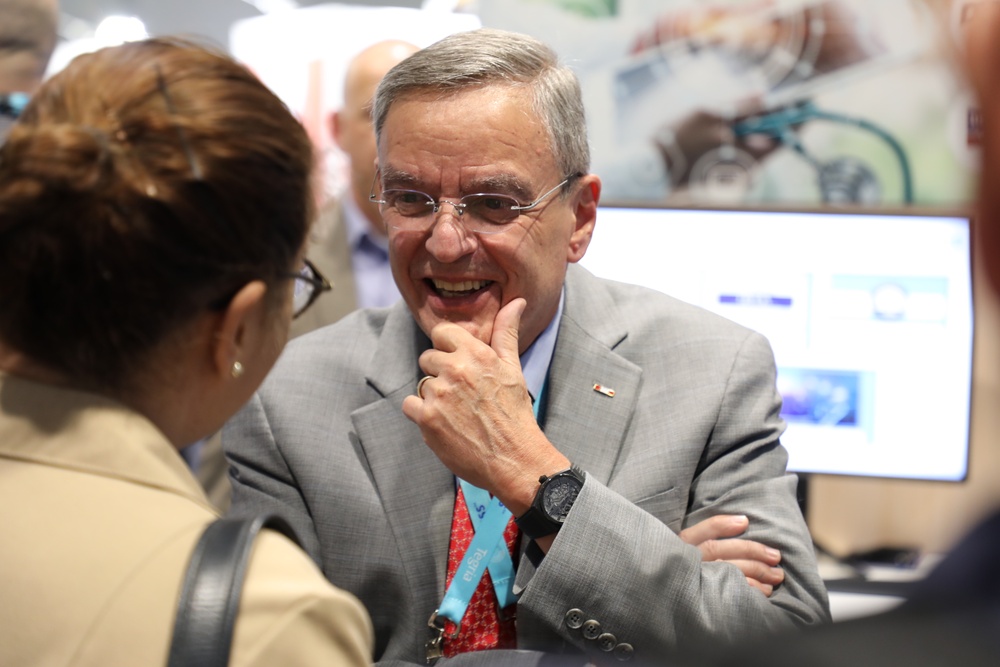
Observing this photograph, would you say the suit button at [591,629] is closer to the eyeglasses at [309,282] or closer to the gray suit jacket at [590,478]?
the gray suit jacket at [590,478]

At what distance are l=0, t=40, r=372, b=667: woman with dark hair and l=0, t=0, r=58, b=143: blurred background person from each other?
1630 mm

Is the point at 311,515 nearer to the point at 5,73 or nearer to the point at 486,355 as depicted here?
the point at 486,355

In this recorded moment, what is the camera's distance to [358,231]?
3.27m

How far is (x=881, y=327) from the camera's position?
2508mm

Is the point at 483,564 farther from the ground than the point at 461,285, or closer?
closer

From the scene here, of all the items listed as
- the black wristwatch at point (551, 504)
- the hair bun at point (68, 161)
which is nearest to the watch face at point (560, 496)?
the black wristwatch at point (551, 504)

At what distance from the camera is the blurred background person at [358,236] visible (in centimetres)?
314

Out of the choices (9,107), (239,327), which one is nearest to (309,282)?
(239,327)

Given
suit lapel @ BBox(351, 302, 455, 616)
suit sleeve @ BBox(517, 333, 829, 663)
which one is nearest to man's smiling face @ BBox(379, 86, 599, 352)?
suit lapel @ BBox(351, 302, 455, 616)

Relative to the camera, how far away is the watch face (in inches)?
61.7

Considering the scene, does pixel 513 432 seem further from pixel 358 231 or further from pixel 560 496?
pixel 358 231

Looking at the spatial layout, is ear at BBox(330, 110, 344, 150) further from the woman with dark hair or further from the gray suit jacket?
the woman with dark hair

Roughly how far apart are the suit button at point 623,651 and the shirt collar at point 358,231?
6.30 feet

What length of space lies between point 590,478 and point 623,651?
270 mm
